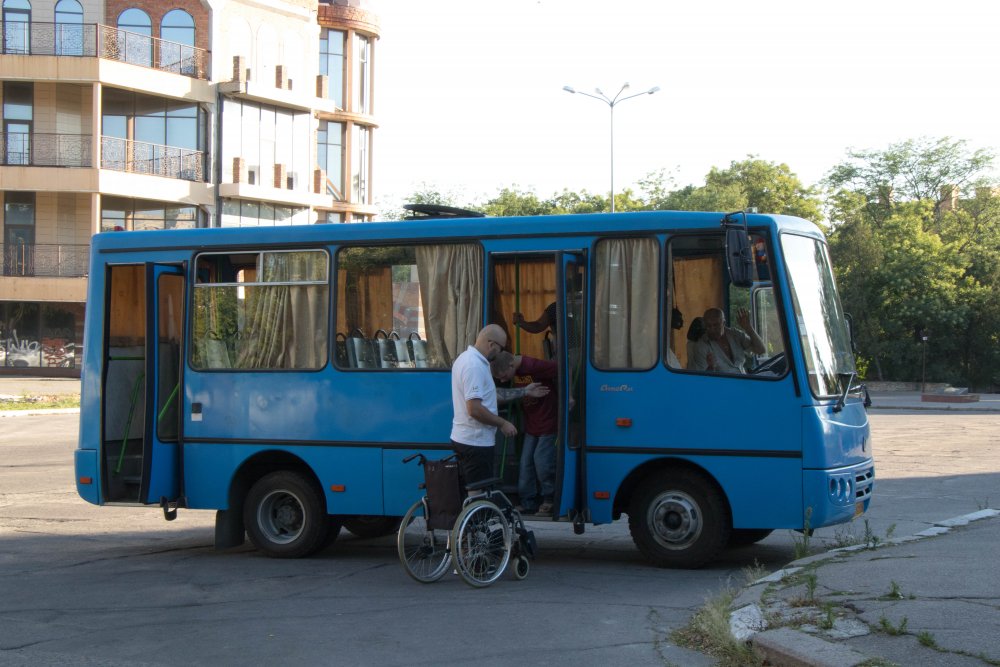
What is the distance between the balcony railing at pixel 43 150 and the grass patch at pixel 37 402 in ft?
45.0

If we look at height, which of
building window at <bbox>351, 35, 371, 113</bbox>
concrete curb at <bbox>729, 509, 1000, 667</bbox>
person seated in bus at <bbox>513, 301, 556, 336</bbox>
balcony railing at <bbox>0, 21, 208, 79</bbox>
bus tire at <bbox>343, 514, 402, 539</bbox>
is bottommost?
bus tire at <bbox>343, 514, 402, 539</bbox>

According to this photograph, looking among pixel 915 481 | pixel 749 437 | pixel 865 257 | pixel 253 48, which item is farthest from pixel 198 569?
pixel 865 257

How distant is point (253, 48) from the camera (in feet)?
168

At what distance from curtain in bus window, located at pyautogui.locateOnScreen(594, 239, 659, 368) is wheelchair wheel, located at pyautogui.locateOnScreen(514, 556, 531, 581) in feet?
5.65

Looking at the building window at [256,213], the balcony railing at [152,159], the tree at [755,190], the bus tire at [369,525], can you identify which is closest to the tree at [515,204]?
the tree at [755,190]

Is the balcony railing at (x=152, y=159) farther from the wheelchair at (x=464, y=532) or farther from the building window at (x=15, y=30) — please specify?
the wheelchair at (x=464, y=532)

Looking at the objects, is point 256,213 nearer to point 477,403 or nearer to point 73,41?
point 73,41

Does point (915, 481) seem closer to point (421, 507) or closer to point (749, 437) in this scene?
point (749, 437)

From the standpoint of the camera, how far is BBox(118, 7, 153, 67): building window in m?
46.5

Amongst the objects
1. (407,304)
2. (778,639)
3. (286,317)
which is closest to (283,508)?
(286,317)

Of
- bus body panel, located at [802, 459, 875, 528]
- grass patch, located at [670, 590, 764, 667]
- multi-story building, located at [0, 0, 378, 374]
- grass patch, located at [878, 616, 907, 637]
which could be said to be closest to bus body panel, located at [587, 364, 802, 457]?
bus body panel, located at [802, 459, 875, 528]

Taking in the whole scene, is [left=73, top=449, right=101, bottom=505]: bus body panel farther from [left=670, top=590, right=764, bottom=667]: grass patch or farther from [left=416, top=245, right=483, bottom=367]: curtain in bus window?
[left=670, top=590, right=764, bottom=667]: grass patch

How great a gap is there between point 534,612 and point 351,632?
1.28 metres

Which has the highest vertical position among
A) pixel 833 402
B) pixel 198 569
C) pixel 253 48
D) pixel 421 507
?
pixel 253 48
